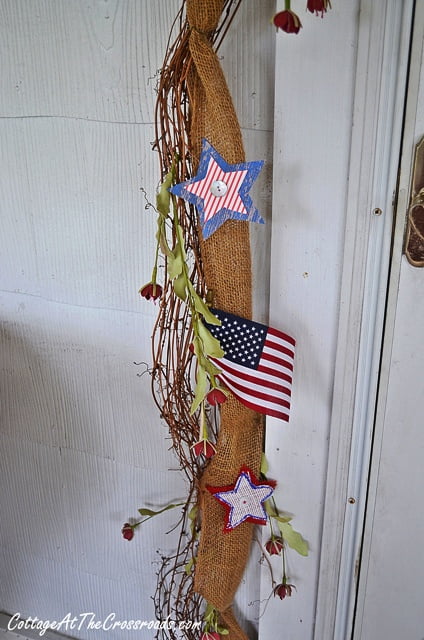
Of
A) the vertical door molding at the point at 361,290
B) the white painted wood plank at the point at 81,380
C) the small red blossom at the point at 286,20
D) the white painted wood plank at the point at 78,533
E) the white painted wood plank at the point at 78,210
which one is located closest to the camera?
the small red blossom at the point at 286,20

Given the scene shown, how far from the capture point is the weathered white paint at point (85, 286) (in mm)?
828

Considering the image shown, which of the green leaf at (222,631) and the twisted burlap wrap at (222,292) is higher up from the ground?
the twisted burlap wrap at (222,292)

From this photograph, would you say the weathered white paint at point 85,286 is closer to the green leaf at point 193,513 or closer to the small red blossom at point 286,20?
the green leaf at point 193,513

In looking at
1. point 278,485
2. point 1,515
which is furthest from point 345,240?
point 1,515

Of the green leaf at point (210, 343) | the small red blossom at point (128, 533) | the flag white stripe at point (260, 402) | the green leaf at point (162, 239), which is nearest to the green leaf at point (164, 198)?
the green leaf at point (162, 239)

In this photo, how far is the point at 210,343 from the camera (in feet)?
2.36

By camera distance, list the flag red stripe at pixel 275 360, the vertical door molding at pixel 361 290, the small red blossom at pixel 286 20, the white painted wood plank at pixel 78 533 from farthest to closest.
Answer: the white painted wood plank at pixel 78 533
the flag red stripe at pixel 275 360
the vertical door molding at pixel 361 290
the small red blossom at pixel 286 20

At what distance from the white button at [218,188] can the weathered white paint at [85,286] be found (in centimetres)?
13

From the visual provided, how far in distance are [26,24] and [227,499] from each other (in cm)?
84

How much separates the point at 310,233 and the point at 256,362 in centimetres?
20

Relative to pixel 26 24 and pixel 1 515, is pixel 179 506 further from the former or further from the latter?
pixel 26 24

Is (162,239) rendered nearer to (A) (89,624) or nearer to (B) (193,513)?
(B) (193,513)

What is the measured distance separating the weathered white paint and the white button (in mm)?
128

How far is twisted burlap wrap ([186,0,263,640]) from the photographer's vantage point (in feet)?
2.23
